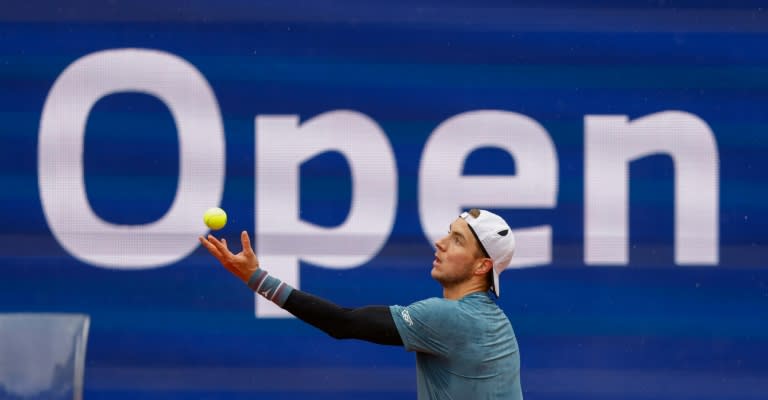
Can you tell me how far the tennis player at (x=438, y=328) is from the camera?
9.18ft

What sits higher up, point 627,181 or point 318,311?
point 627,181

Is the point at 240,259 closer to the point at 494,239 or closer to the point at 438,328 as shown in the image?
the point at 438,328

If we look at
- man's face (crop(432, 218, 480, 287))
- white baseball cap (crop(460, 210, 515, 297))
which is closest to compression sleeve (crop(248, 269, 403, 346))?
man's face (crop(432, 218, 480, 287))

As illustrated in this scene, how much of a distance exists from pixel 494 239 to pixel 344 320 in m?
0.45

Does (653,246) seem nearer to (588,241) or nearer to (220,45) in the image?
(588,241)

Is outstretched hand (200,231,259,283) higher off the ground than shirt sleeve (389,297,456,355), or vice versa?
outstretched hand (200,231,259,283)

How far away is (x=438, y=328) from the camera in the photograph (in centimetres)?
279

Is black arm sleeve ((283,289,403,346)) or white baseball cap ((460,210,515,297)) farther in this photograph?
white baseball cap ((460,210,515,297))

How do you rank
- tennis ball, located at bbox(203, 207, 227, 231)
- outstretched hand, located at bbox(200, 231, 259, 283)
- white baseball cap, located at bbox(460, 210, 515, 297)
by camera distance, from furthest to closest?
tennis ball, located at bbox(203, 207, 227, 231), white baseball cap, located at bbox(460, 210, 515, 297), outstretched hand, located at bbox(200, 231, 259, 283)

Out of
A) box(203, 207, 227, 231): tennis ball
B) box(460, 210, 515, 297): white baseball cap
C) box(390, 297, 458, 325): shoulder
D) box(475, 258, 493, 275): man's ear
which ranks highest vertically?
box(203, 207, 227, 231): tennis ball

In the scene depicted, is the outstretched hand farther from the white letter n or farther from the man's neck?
the white letter n

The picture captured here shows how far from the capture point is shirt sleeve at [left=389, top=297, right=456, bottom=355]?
279cm

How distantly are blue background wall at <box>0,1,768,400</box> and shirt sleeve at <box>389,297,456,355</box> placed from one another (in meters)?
1.00

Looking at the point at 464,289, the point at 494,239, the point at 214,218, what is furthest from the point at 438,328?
the point at 214,218
